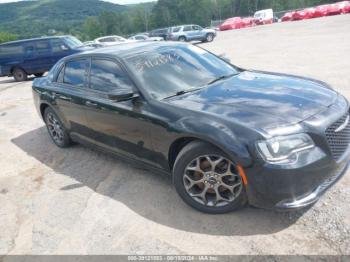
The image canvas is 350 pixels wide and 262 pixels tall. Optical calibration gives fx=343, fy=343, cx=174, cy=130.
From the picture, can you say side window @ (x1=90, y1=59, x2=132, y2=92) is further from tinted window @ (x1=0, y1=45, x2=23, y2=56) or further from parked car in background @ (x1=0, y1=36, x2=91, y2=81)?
tinted window @ (x1=0, y1=45, x2=23, y2=56)

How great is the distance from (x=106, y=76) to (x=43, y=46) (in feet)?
40.4

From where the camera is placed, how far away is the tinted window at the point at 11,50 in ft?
51.2

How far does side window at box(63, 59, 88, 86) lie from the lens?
466 centimetres

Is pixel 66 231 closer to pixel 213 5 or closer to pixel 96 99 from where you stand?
pixel 96 99

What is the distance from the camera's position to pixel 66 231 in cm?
345

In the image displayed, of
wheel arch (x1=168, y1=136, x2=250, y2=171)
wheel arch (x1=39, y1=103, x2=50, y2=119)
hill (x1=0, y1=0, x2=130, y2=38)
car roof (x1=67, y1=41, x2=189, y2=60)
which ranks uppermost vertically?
car roof (x1=67, y1=41, x2=189, y2=60)

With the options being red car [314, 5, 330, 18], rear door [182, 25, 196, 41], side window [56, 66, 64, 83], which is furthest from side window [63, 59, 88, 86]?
red car [314, 5, 330, 18]

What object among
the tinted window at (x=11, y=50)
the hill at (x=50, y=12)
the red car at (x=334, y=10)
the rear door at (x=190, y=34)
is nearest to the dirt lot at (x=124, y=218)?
the tinted window at (x=11, y=50)

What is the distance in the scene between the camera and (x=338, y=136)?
3041 mm

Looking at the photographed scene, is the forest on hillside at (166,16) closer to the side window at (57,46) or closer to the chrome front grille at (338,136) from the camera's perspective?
the side window at (57,46)

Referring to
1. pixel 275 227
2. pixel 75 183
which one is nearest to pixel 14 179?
pixel 75 183

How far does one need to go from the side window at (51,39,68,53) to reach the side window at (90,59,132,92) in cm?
1151

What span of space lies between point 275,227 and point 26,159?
4187 millimetres

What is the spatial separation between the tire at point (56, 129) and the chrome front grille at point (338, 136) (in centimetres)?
388
